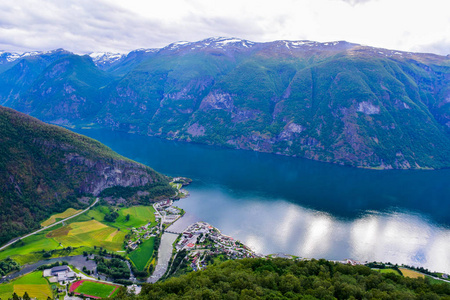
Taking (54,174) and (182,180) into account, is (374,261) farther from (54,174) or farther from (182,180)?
(54,174)

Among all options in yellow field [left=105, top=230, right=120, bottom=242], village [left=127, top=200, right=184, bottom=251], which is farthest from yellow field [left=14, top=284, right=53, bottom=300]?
yellow field [left=105, top=230, right=120, bottom=242]

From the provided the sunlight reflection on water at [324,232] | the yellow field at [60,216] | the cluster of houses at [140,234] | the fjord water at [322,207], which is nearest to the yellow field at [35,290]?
the cluster of houses at [140,234]

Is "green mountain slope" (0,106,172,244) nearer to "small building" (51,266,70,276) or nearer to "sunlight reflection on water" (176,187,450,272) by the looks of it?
"small building" (51,266,70,276)

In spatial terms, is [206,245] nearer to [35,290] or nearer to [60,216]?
[35,290]

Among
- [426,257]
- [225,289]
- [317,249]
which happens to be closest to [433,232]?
[426,257]

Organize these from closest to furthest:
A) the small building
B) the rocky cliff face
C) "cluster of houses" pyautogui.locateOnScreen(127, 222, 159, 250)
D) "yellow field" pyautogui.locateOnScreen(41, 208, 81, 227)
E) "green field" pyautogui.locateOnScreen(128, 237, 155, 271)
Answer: the small building → "green field" pyautogui.locateOnScreen(128, 237, 155, 271) → "cluster of houses" pyautogui.locateOnScreen(127, 222, 159, 250) → "yellow field" pyautogui.locateOnScreen(41, 208, 81, 227) → the rocky cliff face

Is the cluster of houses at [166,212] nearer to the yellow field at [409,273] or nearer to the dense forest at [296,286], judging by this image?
the dense forest at [296,286]
